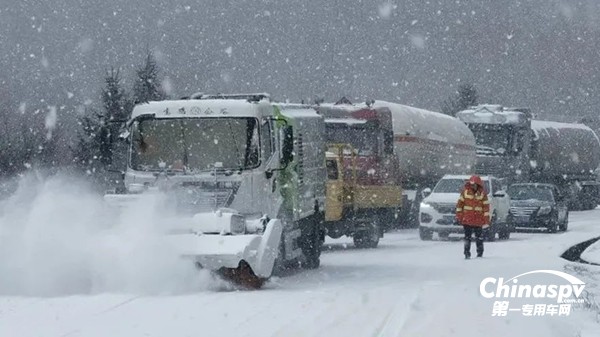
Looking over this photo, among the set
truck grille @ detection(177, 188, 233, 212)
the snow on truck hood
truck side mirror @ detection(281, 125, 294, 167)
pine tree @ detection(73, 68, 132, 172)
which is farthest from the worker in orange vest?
pine tree @ detection(73, 68, 132, 172)

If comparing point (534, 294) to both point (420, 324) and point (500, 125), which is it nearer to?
point (420, 324)

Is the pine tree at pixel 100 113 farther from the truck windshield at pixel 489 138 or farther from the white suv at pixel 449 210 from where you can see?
the white suv at pixel 449 210

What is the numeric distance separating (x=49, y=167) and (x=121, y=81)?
26.3 ft

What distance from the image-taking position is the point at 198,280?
1538 cm

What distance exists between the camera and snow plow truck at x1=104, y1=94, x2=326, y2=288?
51.2ft

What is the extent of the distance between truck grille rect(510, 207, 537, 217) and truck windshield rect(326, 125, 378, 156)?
7561 millimetres

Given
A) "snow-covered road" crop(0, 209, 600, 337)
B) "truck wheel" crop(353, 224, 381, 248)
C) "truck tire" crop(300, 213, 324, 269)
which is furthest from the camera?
"truck wheel" crop(353, 224, 381, 248)

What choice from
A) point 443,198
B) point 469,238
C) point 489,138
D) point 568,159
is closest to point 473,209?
point 469,238

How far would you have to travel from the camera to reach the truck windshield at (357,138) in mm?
29516

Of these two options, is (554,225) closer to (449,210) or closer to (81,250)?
(449,210)

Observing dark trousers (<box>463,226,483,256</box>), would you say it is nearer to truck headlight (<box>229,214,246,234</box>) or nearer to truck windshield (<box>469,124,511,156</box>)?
truck headlight (<box>229,214,246,234</box>)

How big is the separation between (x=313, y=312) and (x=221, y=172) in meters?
4.44
